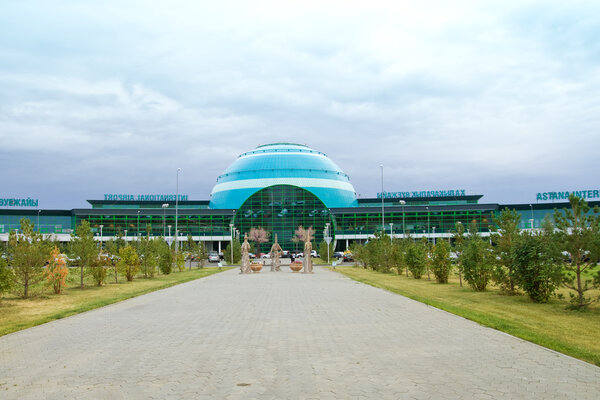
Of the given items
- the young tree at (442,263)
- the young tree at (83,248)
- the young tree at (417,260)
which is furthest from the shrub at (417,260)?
the young tree at (83,248)

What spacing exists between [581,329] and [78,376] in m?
10.9

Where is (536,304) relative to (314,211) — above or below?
below

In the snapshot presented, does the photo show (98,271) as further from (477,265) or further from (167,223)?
(167,223)

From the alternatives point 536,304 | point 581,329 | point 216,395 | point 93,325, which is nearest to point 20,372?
point 216,395

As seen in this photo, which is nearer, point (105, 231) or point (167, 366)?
point (167, 366)

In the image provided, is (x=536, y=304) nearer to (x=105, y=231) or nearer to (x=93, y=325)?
(x=93, y=325)

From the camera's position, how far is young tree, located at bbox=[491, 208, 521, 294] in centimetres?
1967

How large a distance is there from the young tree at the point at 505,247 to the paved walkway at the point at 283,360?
22.3 feet

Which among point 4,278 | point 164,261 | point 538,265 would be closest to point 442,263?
point 538,265

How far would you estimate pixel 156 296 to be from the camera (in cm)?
2119

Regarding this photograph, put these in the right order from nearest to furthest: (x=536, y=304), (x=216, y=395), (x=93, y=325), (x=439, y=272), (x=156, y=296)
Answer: (x=216, y=395), (x=93, y=325), (x=536, y=304), (x=156, y=296), (x=439, y=272)

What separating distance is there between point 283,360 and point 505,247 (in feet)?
48.3

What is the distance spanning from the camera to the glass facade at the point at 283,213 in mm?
100500

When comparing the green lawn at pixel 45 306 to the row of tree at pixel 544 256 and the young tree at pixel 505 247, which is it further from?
the young tree at pixel 505 247
